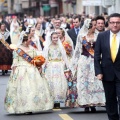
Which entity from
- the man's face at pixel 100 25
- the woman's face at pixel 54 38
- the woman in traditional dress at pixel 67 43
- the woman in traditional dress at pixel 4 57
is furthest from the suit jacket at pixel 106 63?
the woman in traditional dress at pixel 4 57

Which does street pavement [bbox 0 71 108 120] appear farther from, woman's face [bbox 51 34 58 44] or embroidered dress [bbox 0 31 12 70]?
embroidered dress [bbox 0 31 12 70]

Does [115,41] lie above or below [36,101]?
above

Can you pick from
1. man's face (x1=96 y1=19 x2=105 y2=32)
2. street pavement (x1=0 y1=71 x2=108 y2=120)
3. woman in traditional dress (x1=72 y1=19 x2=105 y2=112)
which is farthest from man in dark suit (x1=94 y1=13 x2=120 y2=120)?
woman in traditional dress (x1=72 y1=19 x2=105 y2=112)

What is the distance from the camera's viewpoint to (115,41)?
1215 centimetres

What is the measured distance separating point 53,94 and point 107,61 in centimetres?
406

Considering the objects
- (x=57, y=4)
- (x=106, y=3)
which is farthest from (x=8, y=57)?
(x=57, y=4)

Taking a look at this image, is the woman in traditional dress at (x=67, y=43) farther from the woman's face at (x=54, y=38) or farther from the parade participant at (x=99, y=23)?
the parade participant at (x=99, y=23)

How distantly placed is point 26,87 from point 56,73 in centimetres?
123

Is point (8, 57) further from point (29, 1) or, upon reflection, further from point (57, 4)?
point (29, 1)

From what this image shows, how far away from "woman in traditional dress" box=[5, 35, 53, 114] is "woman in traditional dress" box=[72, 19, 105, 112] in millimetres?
592

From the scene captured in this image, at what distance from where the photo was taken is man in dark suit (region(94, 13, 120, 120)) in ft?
39.8

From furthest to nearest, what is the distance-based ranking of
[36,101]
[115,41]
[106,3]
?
[106,3], [36,101], [115,41]

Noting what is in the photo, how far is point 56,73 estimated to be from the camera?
53.2ft

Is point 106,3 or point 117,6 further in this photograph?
point 117,6
